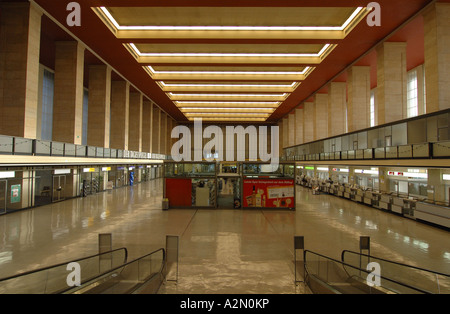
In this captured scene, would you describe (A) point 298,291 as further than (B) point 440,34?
No

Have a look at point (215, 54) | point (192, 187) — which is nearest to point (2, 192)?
point (192, 187)

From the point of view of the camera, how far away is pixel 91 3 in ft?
43.4

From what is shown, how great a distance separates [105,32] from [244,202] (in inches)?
596

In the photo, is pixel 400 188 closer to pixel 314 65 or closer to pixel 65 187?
→ pixel 314 65

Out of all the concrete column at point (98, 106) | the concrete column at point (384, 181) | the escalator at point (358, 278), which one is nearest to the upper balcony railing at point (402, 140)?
the concrete column at point (384, 181)

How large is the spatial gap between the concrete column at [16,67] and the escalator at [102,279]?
1178 centimetres

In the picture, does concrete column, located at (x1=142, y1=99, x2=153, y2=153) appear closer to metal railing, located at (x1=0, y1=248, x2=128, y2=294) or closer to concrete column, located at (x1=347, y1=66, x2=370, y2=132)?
concrete column, located at (x1=347, y1=66, x2=370, y2=132)

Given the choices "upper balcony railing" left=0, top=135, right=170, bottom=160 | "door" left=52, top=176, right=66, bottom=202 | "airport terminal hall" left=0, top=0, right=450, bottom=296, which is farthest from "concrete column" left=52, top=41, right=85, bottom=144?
"door" left=52, top=176, right=66, bottom=202

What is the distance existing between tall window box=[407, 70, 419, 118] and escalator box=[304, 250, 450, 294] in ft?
Answer: 78.1

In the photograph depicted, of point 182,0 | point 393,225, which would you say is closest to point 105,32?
point 182,0

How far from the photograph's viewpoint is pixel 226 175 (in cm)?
1780

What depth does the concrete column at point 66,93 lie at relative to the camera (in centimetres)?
1854

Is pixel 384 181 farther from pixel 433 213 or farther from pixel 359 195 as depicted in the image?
pixel 433 213

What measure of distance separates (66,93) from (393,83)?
83.7ft
